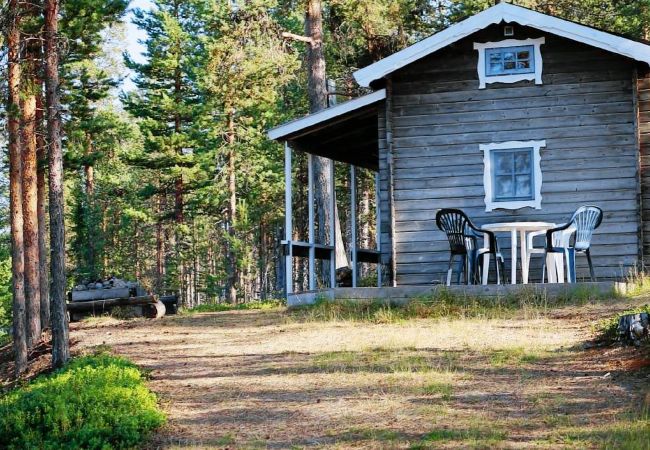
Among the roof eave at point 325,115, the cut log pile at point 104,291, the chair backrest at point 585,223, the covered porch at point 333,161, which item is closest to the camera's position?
the chair backrest at point 585,223

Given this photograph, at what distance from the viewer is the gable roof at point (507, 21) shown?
48.2 feet

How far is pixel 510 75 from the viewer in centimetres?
1574

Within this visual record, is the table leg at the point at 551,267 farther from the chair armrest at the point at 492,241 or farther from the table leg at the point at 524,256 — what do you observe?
the chair armrest at the point at 492,241

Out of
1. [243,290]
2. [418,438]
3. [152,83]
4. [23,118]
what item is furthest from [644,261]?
[243,290]

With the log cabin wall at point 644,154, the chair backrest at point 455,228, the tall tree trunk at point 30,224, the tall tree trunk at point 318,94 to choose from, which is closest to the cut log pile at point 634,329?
the chair backrest at point 455,228

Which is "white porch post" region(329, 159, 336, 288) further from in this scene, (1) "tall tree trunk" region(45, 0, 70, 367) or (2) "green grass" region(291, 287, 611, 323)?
(1) "tall tree trunk" region(45, 0, 70, 367)

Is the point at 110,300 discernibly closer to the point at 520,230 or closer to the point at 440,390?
the point at 520,230

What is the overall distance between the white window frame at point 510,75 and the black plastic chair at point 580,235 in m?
2.56

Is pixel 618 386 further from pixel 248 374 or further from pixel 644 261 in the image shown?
pixel 644 261

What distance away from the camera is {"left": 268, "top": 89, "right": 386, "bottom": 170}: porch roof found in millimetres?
16203

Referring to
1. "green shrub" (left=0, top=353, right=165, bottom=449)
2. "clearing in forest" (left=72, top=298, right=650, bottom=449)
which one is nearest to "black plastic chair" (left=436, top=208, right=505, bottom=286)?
"clearing in forest" (left=72, top=298, right=650, bottom=449)

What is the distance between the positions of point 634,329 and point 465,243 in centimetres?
562

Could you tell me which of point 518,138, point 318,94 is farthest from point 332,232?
point 518,138

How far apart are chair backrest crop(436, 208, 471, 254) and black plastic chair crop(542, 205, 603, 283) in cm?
129
